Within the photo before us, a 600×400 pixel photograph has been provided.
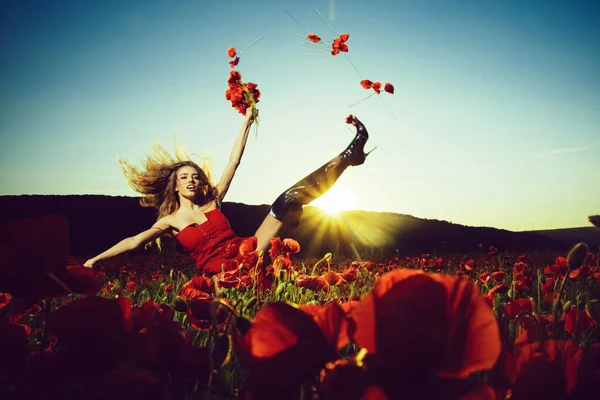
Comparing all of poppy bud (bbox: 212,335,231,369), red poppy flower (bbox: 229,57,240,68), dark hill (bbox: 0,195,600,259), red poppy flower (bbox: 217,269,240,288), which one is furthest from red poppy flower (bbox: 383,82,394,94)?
dark hill (bbox: 0,195,600,259)

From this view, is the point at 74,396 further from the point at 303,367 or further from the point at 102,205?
the point at 102,205

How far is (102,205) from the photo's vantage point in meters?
15.0

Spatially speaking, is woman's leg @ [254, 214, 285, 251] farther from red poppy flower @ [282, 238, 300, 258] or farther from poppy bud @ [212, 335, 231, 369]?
poppy bud @ [212, 335, 231, 369]

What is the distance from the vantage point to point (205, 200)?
5672mm

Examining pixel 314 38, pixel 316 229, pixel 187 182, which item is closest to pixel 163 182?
pixel 187 182

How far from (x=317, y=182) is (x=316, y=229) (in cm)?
1052

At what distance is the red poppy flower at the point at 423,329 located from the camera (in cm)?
36

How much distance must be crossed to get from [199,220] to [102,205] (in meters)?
11.4

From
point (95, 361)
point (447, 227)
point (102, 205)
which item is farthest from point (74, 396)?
point (447, 227)

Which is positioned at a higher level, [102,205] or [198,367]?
[102,205]

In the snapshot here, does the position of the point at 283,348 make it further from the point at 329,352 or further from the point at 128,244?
the point at 128,244

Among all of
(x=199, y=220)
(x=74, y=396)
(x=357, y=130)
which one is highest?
(x=357, y=130)

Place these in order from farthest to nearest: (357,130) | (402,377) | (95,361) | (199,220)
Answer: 1. (199,220)
2. (357,130)
3. (95,361)
4. (402,377)

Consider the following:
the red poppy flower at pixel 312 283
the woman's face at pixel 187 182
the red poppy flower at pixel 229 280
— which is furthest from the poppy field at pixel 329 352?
the woman's face at pixel 187 182
